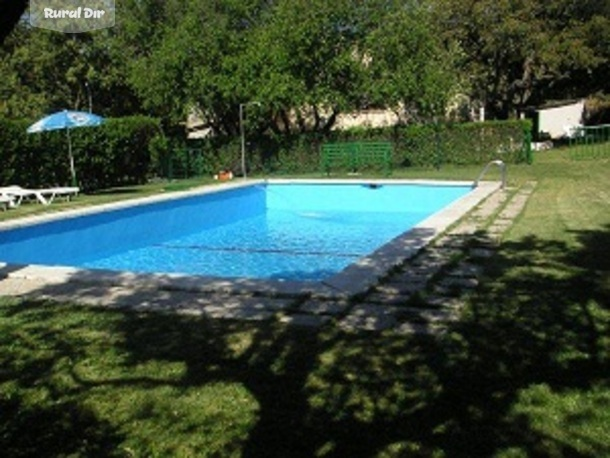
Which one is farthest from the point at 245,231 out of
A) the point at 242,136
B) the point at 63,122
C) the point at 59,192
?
the point at 242,136

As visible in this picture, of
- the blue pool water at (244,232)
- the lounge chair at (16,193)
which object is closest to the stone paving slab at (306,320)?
the blue pool water at (244,232)

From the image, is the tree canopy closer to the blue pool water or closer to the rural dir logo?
the rural dir logo

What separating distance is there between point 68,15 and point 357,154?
16.7 metres

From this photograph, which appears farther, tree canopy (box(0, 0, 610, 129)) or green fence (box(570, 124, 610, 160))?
green fence (box(570, 124, 610, 160))

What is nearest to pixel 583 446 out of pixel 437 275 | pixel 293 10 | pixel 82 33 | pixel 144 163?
pixel 437 275

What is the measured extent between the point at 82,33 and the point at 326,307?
2902 cm

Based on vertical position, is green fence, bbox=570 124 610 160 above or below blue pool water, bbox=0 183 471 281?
above

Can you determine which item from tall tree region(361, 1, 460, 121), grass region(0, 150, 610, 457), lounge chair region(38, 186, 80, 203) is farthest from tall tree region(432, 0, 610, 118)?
grass region(0, 150, 610, 457)

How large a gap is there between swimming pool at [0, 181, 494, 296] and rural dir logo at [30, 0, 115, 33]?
15183 millimetres

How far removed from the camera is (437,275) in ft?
22.2

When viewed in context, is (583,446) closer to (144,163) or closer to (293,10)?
(293,10)

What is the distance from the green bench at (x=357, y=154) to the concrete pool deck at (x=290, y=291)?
14.3 m

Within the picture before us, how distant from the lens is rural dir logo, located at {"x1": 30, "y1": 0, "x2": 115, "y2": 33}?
29766mm

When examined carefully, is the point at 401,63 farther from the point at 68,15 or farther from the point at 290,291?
the point at 68,15
